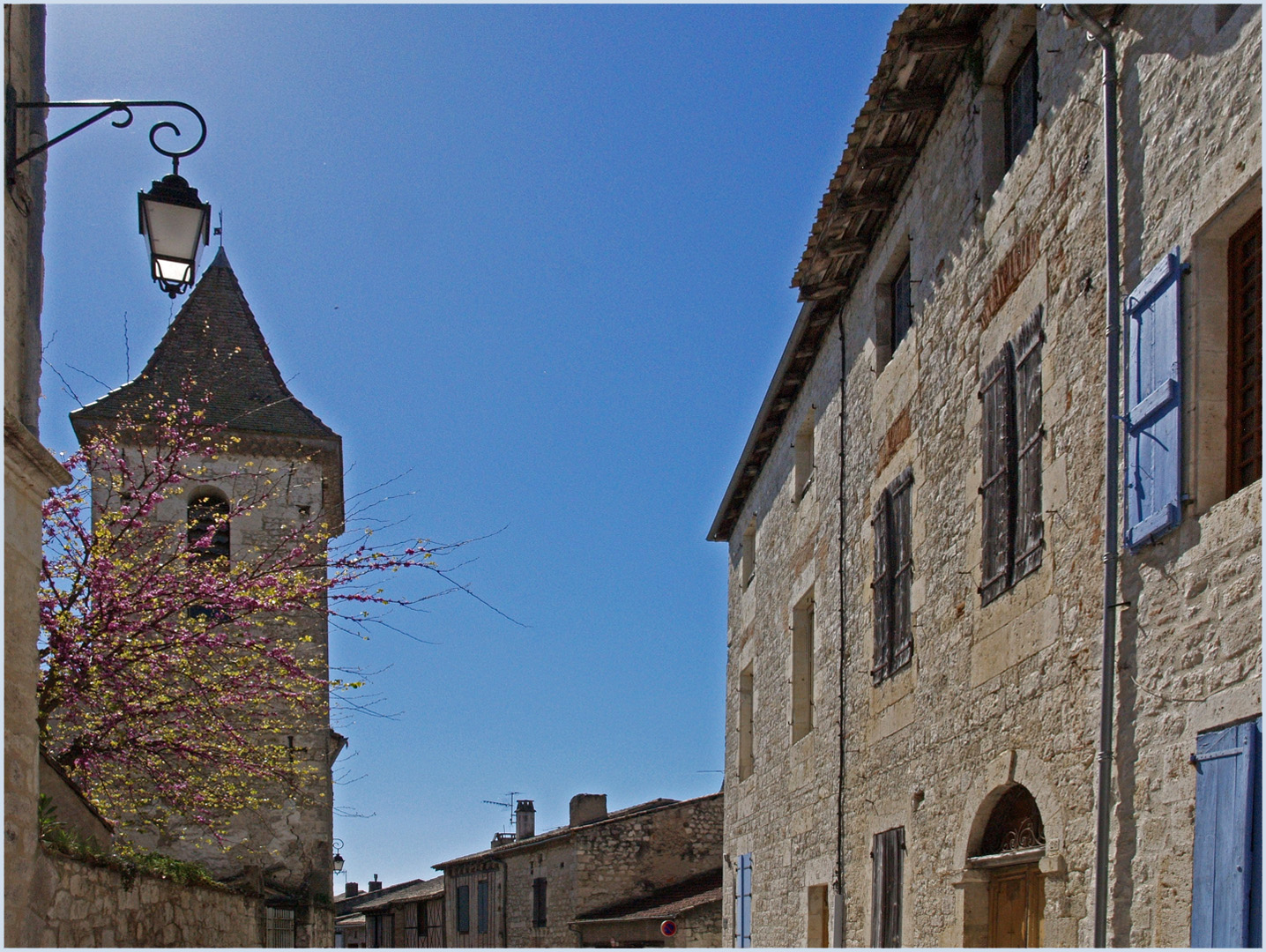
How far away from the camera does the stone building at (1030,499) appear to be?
498 cm

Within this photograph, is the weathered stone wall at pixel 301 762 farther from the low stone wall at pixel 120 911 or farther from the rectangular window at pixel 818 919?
the rectangular window at pixel 818 919

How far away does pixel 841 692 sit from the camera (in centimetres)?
1015

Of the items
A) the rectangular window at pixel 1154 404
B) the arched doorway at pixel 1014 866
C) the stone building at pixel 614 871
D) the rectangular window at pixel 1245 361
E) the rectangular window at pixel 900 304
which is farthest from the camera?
the stone building at pixel 614 871

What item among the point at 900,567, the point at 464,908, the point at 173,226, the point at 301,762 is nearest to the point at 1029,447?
the point at 900,567

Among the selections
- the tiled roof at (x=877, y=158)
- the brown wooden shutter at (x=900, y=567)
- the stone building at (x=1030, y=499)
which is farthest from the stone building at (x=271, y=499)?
the brown wooden shutter at (x=900, y=567)

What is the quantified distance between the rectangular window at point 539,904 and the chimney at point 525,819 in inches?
281

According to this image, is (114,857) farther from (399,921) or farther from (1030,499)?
(399,921)

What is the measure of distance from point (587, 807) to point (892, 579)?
62.8 feet

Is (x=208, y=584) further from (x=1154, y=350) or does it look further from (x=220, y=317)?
(x=220, y=317)

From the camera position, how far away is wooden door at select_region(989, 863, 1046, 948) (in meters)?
6.61

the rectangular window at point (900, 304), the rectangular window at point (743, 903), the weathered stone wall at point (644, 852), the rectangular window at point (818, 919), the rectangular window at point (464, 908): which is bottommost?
the rectangular window at point (464, 908)

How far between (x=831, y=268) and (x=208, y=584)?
17.0ft

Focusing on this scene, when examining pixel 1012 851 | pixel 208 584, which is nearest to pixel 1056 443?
pixel 1012 851

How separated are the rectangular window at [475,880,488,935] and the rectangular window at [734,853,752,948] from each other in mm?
16052
